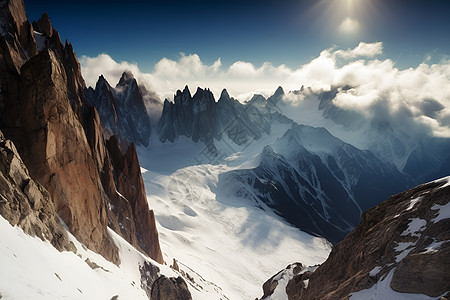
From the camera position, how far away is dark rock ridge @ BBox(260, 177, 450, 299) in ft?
56.7

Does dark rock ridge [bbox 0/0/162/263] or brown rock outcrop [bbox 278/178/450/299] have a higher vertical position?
dark rock ridge [bbox 0/0/162/263]

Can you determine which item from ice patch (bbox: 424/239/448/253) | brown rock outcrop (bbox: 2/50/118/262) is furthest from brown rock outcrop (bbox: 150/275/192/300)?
ice patch (bbox: 424/239/448/253)

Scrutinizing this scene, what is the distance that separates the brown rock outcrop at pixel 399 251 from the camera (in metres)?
17.3

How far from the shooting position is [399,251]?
2045cm

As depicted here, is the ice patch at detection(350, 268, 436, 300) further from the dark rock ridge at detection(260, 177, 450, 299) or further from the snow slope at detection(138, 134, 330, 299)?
the snow slope at detection(138, 134, 330, 299)

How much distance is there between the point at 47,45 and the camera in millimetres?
56469

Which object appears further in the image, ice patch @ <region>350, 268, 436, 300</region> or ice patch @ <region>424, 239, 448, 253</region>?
ice patch @ <region>424, 239, 448, 253</region>

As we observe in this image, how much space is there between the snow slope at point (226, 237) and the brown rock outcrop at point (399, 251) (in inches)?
2171

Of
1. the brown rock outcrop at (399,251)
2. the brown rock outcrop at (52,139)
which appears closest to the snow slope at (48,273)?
the brown rock outcrop at (52,139)

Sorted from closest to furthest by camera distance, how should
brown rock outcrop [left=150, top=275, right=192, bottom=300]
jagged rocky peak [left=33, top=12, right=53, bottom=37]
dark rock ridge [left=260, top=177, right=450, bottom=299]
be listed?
dark rock ridge [left=260, top=177, right=450, bottom=299] < brown rock outcrop [left=150, top=275, right=192, bottom=300] < jagged rocky peak [left=33, top=12, right=53, bottom=37]

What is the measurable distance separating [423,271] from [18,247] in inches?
1064

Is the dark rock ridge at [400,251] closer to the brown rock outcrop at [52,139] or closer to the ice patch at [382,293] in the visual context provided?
the ice patch at [382,293]

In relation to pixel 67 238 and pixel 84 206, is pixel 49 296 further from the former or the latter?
pixel 84 206

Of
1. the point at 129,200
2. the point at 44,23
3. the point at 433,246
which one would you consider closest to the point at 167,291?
the point at 129,200
